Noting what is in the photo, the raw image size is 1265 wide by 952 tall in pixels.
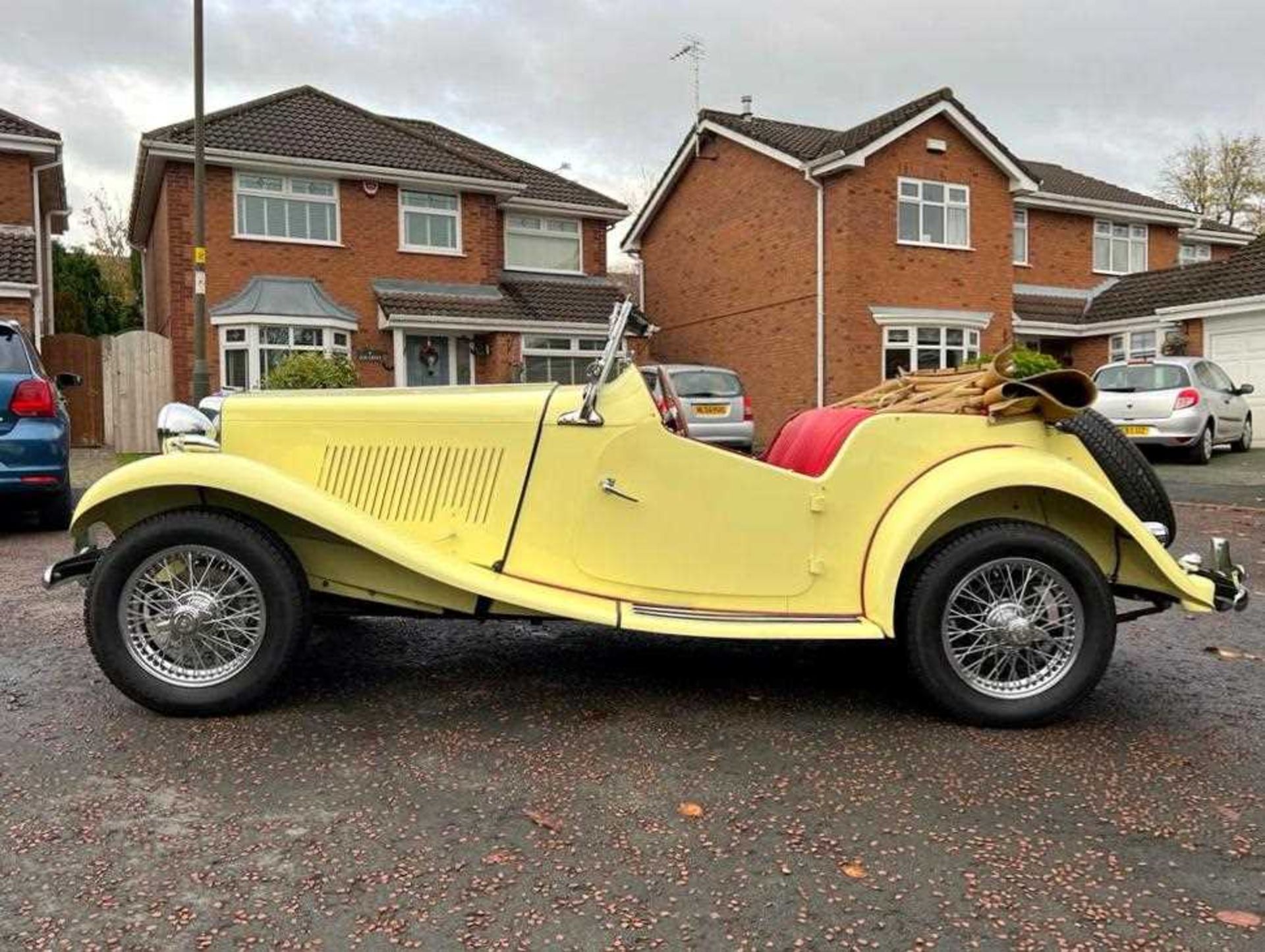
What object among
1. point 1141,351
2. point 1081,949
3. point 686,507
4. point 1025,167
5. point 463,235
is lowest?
point 1081,949

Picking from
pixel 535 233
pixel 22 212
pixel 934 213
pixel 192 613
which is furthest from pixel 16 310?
pixel 934 213

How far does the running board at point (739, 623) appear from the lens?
338 cm

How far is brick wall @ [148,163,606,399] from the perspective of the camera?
1711cm

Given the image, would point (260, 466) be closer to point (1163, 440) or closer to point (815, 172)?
point (1163, 440)

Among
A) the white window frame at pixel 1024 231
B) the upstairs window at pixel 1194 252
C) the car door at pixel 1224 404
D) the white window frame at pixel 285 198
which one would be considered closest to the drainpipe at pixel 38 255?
the white window frame at pixel 285 198

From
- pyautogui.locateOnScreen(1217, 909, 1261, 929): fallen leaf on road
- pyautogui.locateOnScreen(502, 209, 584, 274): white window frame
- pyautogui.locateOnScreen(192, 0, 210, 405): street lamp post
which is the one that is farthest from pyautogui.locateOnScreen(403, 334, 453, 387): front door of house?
pyautogui.locateOnScreen(1217, 909, 1261, 929): fallen leaf on road

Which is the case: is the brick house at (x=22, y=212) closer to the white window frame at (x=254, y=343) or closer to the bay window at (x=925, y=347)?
the white window frame at (x=254, y=343)

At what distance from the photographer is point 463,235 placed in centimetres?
1962

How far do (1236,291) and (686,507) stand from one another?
1935cm

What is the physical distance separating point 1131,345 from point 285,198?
18561 mm

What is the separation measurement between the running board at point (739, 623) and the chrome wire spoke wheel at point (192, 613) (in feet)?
4.37

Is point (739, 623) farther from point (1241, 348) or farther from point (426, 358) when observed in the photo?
point (1241, 348)

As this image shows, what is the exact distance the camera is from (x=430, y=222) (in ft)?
63.4

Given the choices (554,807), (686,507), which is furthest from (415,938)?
(686,507)
